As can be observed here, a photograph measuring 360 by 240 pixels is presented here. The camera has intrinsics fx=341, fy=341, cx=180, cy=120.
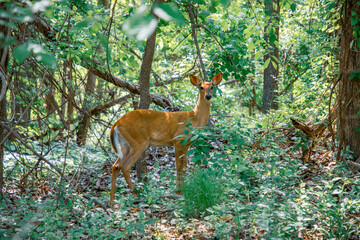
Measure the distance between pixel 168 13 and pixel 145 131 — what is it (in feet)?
14.3

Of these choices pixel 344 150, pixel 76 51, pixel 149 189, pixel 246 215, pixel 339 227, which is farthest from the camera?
pixel 76 51

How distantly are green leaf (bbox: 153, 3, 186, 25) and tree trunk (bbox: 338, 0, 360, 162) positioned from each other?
4081mm

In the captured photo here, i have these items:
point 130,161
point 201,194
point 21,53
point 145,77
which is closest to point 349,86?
point 201,194

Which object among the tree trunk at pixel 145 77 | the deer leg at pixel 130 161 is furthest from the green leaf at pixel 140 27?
the deer leg at pixel 130 161

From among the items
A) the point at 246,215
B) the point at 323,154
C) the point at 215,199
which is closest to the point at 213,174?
the point at 215,199

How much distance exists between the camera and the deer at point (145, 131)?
5.28 meters

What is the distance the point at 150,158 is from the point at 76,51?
290 centimetres

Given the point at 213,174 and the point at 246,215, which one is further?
the point at 213,174

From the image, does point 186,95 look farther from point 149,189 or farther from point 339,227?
point 339,227

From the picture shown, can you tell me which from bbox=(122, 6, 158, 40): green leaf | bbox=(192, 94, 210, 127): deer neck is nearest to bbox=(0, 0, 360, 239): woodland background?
bbox=(122, 6, 158, 40): green leaf

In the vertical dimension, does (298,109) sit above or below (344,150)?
above

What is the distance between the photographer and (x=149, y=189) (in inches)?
169

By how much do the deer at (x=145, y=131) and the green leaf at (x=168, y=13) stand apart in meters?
4.03

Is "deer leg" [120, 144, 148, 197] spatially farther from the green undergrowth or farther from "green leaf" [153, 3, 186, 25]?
"green leaf" [153, 3, 186, 25]
